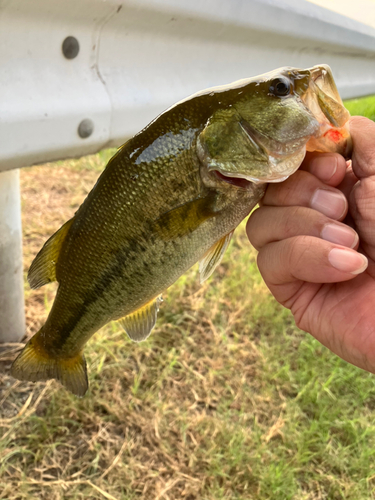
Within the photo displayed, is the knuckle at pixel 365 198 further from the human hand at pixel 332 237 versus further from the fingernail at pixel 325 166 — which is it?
the fingernail at pixel 325 166

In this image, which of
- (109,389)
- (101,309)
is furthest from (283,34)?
(109,389)

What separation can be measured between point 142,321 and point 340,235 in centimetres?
71

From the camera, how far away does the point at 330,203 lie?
4.18 ft

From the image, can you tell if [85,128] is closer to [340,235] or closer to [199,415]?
[340,235]

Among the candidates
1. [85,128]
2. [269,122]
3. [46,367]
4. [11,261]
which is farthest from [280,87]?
[11,261]

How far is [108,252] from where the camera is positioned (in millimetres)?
1288

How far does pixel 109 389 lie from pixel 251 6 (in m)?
2.17

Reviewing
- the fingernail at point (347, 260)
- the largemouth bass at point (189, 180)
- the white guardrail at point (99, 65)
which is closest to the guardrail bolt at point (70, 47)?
the white guardrail at point (99, 65)

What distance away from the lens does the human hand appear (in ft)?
4.03

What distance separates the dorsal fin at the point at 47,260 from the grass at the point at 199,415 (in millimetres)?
1123

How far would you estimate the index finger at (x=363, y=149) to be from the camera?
1.30 metres

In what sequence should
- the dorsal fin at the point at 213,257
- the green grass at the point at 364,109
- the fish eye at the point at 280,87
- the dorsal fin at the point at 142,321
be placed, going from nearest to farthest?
the fish eye at the point at 280,87 < the dorsal fin at the point at 213,257 < the dorsal fin at the point at 142,321 < the green grass at the point at 364,109

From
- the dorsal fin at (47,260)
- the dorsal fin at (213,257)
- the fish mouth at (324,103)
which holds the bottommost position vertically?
the dorsal fin at (47,260)

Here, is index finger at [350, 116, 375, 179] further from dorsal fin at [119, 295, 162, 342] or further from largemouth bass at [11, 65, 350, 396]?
dorsal fin at [119, 295, 162, 342]
